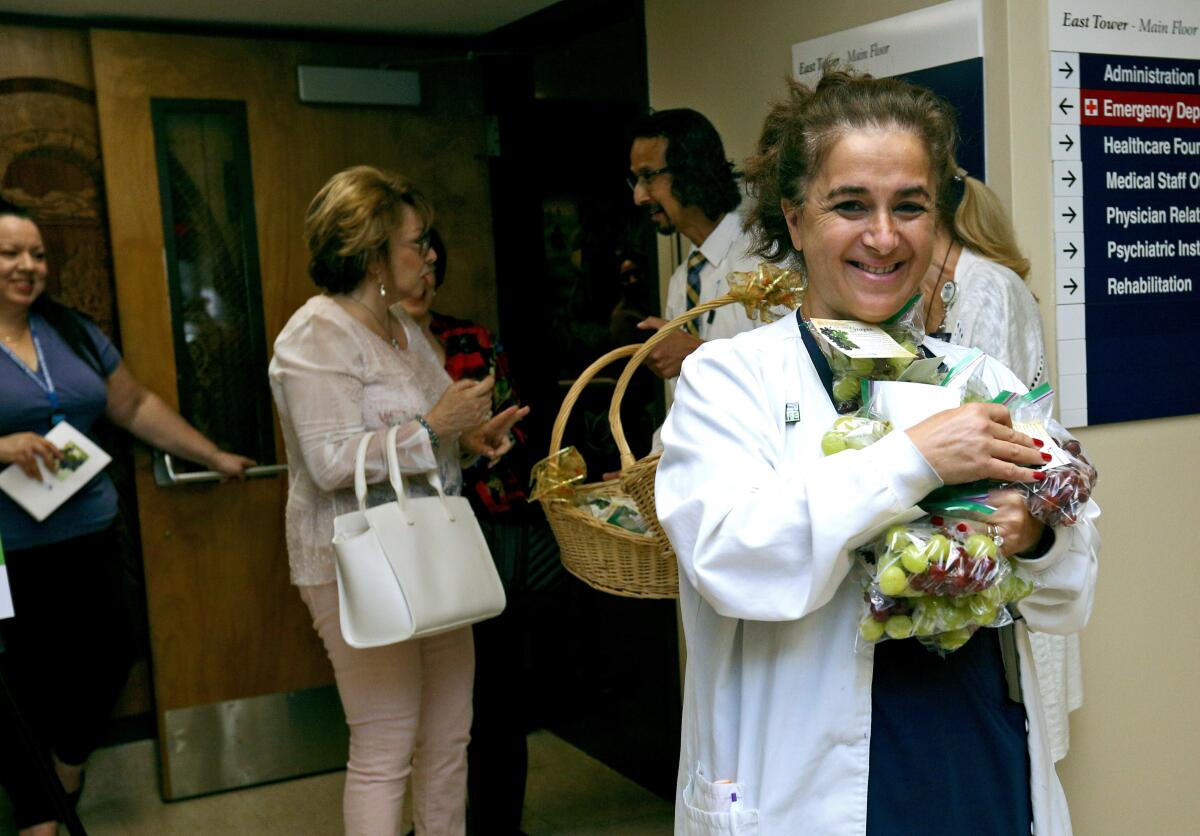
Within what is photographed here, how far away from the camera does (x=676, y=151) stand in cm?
276

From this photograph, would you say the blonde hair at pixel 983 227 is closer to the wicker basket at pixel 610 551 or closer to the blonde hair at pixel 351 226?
the wicker basket at pixel 610 551

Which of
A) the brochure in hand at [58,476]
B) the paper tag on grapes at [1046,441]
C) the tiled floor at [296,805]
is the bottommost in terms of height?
the tiled floor at [296,805]

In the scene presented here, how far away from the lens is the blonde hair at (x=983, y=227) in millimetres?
2230

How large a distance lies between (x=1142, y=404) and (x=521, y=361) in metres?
2.07

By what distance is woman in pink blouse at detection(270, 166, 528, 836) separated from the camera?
257cm

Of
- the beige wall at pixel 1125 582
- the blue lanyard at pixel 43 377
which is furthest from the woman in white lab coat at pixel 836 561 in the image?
the blue lanyard at pixel 43 377

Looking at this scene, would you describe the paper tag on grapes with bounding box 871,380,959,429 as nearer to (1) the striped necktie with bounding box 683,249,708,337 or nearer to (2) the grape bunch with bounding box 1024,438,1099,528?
(2) the grape bunch with bounding box 1024,438,1099,528

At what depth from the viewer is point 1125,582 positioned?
8.36ft

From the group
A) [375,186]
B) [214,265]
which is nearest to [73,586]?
[214,265]

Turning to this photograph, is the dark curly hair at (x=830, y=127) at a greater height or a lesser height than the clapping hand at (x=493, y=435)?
greater

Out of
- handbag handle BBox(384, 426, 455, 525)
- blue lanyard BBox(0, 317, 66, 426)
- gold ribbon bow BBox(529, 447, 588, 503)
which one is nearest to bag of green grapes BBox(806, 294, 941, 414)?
gold ribbon bow BBox(529, 447, 588, 503)

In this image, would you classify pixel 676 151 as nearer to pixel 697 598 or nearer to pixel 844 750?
pixel 697 598

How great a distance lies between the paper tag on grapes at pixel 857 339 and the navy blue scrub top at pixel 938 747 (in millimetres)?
59

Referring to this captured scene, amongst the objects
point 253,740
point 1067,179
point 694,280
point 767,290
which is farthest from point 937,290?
point 253,740
